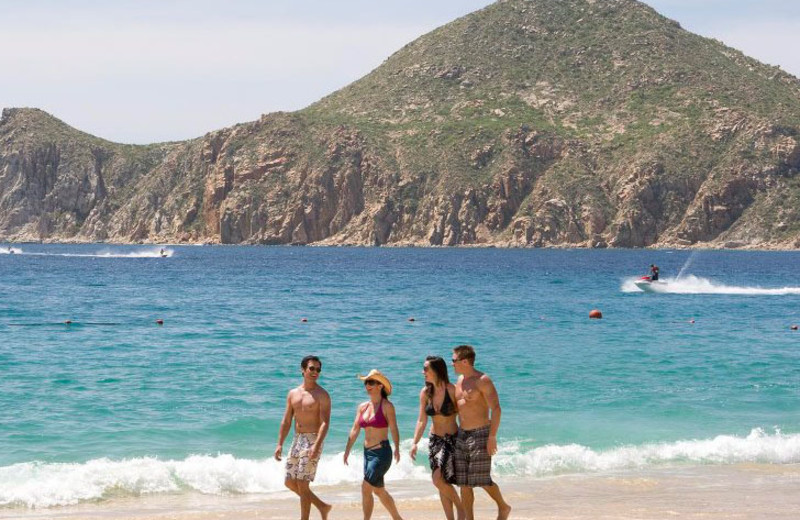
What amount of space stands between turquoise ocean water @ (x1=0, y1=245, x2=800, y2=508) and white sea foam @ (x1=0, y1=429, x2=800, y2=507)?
0.05 m

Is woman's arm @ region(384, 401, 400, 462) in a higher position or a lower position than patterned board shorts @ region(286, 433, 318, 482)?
higher

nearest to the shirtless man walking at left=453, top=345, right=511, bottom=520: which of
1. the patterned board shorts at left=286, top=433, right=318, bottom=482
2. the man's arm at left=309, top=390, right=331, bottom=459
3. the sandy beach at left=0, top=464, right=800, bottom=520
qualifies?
the man's arm at left=309, top=390, right=331, bottom=459

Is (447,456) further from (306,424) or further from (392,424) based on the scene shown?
(306,424)

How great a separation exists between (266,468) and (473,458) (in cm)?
607

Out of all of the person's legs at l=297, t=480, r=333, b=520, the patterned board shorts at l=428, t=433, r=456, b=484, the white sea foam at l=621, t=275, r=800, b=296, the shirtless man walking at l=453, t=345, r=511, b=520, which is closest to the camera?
the shirtless man walking at l=453, t=345, r=511, b=520

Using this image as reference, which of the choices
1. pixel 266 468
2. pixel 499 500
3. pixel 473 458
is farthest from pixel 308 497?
pixel 266 468

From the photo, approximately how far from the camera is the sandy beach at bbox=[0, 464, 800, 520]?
553 inches

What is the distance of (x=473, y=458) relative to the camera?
12078mm

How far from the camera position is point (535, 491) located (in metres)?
15.9

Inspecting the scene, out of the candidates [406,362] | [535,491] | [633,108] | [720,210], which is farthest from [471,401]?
[633,108]

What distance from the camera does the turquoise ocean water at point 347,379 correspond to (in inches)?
711

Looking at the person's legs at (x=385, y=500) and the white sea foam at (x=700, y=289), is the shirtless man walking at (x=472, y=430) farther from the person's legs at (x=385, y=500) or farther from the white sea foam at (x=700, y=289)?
the white sea foam at (x=700, y=289)

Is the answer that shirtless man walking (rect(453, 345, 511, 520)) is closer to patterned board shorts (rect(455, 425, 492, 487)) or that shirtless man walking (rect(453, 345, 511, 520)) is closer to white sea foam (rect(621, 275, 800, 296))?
patterned board shorts (rect(455, 425, 492, 487))

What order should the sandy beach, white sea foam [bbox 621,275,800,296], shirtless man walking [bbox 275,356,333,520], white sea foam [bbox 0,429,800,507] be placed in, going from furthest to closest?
white sea foam [bbox 621,275,800,296], white sea foam [bbox 0,429,800,507], the sandy beach, shirtless man walking [bbox 275,356,333,520]
